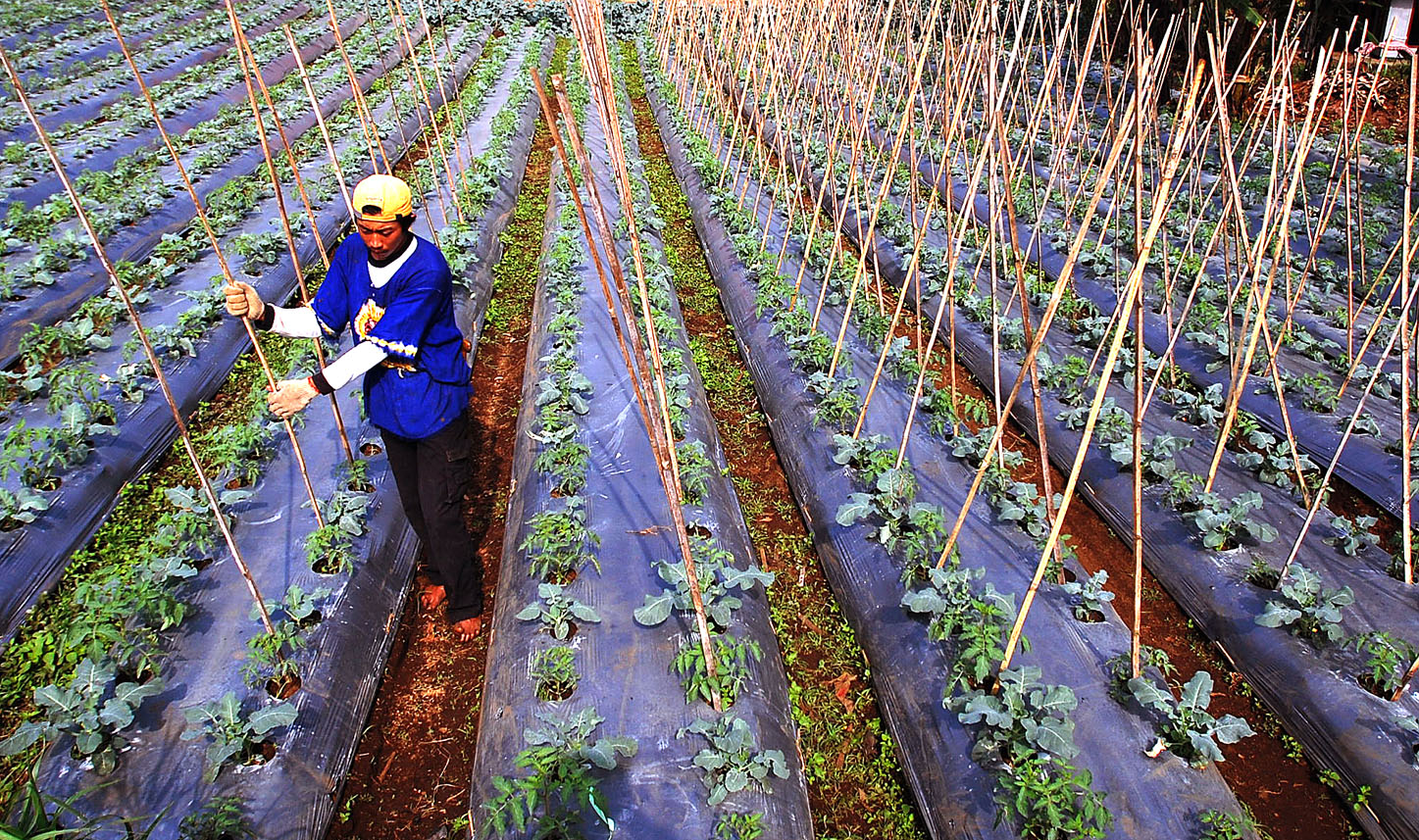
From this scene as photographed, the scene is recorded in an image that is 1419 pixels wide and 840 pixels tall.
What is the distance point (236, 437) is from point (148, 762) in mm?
1896

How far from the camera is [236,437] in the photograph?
13.3ft

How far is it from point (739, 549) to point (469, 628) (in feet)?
4.59

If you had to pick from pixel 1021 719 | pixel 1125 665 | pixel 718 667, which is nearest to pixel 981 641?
pixel 1021 719

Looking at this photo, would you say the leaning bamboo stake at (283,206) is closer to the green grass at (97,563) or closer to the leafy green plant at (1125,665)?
the green grass at (97,563)

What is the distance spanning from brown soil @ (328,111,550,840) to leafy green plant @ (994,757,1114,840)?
2.08 meters

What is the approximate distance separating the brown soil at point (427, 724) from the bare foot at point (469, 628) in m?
0.04

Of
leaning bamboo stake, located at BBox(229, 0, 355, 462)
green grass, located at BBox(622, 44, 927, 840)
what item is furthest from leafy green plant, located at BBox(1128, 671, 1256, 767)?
leaning bamboo stake, located at BBox(229, 0, 355, 462)

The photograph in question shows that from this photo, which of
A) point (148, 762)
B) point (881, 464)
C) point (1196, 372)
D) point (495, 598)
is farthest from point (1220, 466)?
point (148, 762)

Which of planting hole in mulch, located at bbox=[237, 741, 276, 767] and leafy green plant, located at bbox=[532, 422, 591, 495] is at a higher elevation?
leafy green plant, located at bbox=[532, 422, 591, 495]

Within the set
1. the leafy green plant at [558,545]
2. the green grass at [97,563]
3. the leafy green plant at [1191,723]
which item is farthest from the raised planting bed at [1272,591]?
the green grass at [97,563]

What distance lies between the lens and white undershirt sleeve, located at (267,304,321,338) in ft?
10.4

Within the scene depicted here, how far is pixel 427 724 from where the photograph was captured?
340 centimetres

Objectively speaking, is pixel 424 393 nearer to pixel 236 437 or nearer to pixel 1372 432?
pixel 236 437

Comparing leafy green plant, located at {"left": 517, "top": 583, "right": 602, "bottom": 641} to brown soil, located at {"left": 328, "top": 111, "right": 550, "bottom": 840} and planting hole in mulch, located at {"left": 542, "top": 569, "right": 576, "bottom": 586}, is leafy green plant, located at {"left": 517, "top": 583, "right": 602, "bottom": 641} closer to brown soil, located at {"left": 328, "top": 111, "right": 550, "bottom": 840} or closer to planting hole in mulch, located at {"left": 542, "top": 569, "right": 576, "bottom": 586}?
planting hole in mulch, located at {"left": 542, "top": 569, "right": 576, "bottom": 586}
